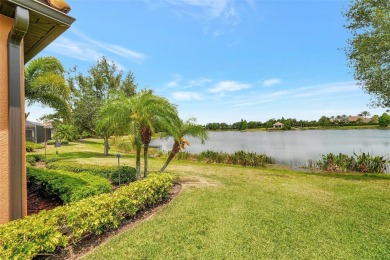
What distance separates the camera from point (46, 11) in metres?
4.18

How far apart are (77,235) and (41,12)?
4165 mm

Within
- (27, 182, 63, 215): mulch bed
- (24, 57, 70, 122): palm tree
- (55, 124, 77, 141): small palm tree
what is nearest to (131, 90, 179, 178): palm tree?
(27, 182, 63, 215): mulch bed

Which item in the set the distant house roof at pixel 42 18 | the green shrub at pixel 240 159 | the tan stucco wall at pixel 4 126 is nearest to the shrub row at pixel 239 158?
the green shrub at pixel 240 159

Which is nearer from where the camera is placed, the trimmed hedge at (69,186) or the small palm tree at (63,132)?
the trimmed hedge at (69,186)

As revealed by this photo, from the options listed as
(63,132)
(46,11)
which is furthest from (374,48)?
(63,132)

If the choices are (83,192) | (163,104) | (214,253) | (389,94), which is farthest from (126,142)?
(389,94)

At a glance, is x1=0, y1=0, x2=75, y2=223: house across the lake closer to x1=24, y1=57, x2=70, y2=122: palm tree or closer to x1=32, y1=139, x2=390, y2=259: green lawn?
x1=32, y1=139, x2=390, y2=259: green lawn

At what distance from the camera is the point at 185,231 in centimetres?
496

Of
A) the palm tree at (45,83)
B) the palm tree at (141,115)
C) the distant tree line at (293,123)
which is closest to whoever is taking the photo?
the palm tree at (141,115)

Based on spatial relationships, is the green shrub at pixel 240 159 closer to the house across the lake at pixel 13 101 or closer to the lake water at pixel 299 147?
the lake water at pixel 299 147

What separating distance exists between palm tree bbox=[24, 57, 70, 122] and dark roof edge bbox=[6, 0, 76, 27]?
9425mm

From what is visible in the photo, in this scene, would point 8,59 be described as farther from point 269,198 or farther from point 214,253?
point 269,198

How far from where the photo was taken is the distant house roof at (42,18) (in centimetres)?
395

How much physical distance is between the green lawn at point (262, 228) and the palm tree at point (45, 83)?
9.77 metres
